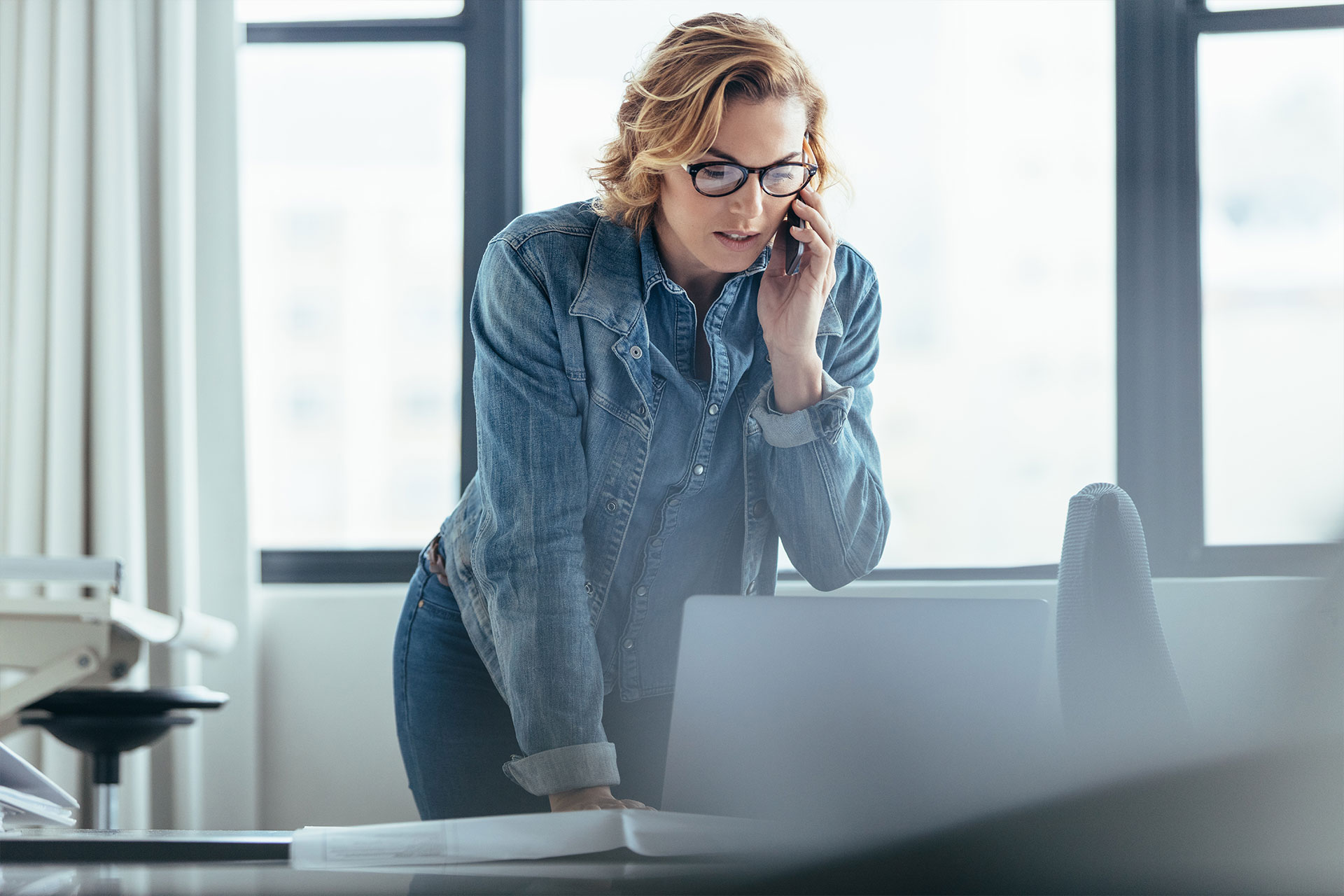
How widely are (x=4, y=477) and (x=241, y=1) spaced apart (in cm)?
126

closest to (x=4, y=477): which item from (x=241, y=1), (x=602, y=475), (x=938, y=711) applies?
(x=241, y=1)

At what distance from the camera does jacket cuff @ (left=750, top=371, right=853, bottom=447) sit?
1.14 meters

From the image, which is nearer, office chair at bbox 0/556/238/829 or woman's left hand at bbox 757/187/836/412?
woman's left hand at bbox 757/187/836/412

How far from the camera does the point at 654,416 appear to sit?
1.23 metres

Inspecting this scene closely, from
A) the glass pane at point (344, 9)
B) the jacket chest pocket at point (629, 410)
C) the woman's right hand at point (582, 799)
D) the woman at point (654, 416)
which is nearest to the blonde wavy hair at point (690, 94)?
the woman at point (654, 416)

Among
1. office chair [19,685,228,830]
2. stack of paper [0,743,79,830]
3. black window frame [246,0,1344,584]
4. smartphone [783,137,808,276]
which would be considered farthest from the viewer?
black window frame [246,0,1344,584]

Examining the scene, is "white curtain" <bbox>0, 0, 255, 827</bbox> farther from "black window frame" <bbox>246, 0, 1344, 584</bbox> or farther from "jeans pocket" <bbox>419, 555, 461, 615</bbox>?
"jeans pocket" <bbox>419, 555, 461, 615</bbox>

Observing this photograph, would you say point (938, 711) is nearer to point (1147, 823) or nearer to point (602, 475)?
point (1147, 823)

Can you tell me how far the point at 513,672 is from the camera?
0.98 meters

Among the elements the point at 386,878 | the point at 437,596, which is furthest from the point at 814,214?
the point at 386,878

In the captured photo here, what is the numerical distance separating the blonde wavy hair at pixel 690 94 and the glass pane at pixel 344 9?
1667 mm

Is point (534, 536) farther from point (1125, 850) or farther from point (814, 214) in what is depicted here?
point (1125, 850)

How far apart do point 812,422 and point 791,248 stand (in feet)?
0.83

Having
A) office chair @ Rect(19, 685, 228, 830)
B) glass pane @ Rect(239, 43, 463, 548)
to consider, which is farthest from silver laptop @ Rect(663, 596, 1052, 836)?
glass pane @ Rect(239, 43, 463, 548)
